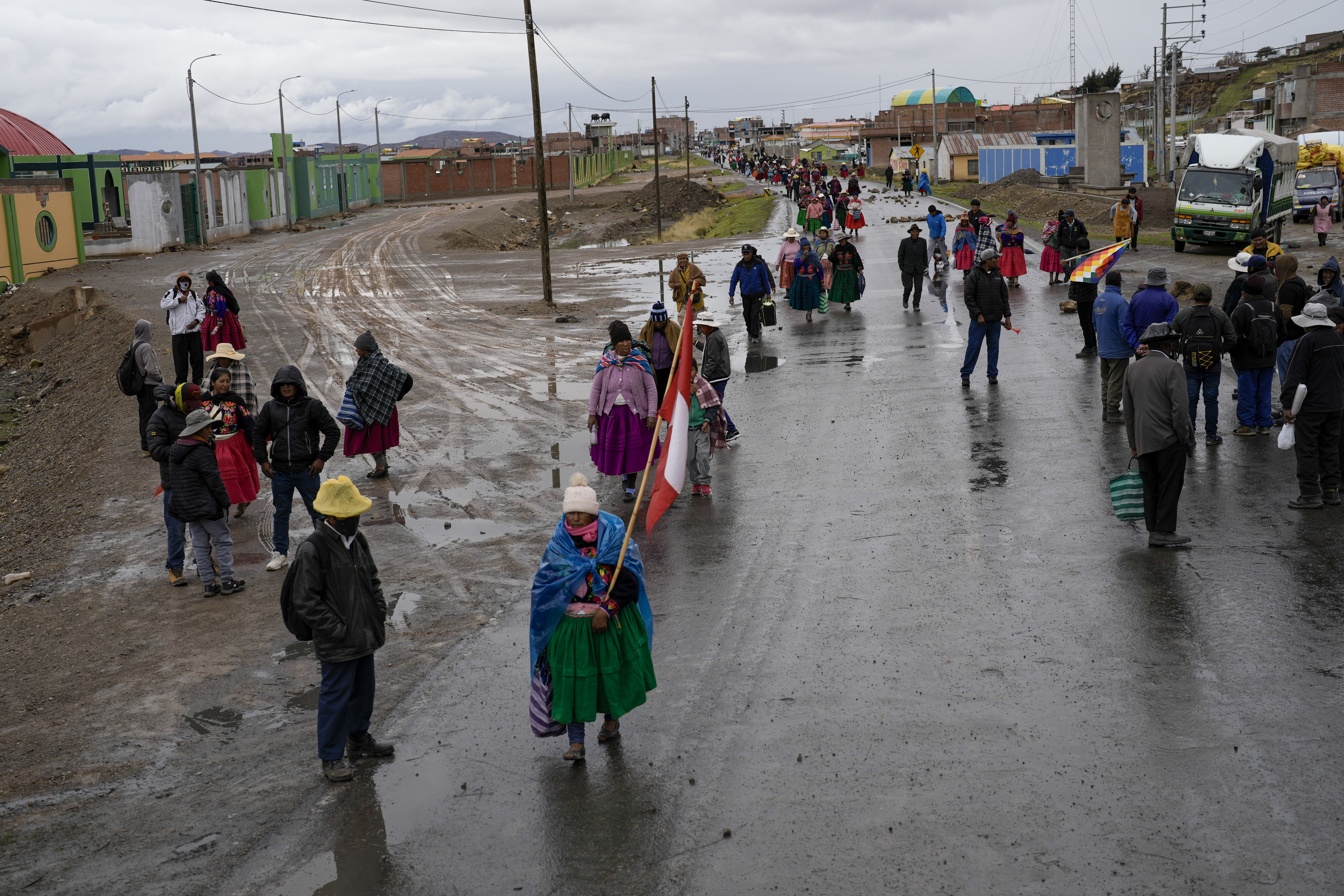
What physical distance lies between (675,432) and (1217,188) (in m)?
30.4

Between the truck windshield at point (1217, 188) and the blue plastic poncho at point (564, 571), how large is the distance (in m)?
30.7

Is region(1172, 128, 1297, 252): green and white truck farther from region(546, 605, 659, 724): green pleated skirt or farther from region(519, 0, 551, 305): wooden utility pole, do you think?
region(546, 605, 659, 724): green pleated skirt

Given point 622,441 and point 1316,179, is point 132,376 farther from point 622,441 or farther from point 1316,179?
point 1316,179

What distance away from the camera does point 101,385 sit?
67.9ft

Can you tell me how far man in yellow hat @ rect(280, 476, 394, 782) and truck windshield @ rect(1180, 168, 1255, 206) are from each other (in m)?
31.3

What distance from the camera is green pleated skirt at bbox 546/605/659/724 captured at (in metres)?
6.16

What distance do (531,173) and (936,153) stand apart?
36653 millimetres

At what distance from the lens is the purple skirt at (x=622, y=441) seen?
37.0 ft

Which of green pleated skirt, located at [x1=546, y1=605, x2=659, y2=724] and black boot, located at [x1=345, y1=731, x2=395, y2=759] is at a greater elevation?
green pleated skirt, located at [x1=546, y1=605, x2=659, y2=724]

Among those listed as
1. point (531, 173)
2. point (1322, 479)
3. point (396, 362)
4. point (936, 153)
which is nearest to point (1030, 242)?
point (396, 362)

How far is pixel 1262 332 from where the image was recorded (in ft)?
39.3

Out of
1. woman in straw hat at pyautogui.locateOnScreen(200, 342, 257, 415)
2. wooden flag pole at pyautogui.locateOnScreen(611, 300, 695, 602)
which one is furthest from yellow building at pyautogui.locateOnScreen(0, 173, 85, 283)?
wooden flag pole at pyautogui.locateOnScreen(611, 300, 695, 602)

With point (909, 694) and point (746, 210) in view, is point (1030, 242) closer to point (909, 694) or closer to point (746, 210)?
point (746, 210)

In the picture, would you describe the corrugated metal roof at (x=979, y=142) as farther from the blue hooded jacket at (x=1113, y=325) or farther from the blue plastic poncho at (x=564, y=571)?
the blue plastic poncho at (x=564, y=571)
